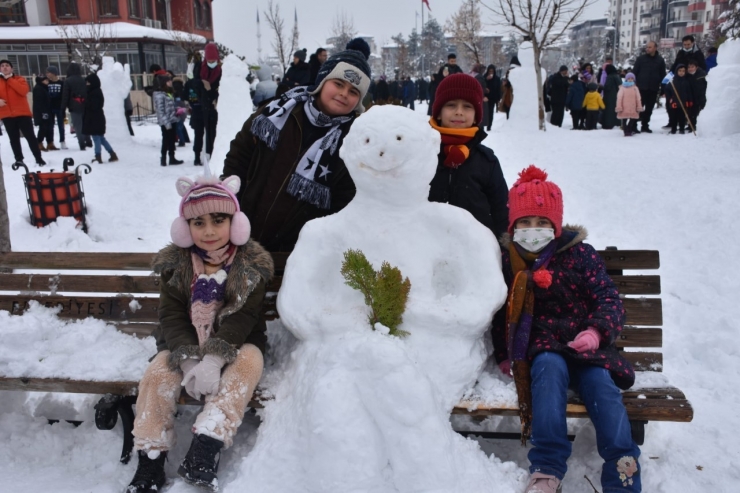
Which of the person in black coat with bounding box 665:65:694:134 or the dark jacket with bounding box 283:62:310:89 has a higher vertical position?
the dark jacket with bounding box 283:62:310:89

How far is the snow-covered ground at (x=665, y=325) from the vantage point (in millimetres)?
3033

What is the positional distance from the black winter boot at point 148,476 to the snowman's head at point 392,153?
5.42 ft

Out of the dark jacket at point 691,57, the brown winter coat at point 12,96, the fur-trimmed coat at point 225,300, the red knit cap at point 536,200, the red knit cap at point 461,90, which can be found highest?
the dark jacket at point 691,57

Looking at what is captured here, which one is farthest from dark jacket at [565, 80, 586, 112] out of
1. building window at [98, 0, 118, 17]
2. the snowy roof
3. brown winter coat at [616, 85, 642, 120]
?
building window at [98, 0, 118, 17]

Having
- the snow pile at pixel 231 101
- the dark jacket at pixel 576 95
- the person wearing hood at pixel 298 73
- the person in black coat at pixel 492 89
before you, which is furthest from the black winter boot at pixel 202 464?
the dark jacket at pixel 576 95

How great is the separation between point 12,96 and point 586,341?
443 inches

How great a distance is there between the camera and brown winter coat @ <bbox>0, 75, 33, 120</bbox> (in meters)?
10.7

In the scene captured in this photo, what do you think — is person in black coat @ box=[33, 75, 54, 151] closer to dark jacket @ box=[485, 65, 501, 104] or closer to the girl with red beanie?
dark jacket @ box=[485, 65, 501, 104]

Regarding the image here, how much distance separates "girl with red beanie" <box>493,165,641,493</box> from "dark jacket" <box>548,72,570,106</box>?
631 inches

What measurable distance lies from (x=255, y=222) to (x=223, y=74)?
30.5 ft

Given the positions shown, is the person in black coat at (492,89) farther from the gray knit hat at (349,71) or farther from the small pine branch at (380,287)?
the small pine branch at (380,287)

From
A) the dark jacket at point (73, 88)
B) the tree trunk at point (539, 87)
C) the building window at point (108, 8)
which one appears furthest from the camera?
the building window at point (108, 8)

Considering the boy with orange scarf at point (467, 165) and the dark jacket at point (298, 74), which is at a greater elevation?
the dark jacket at point (298, 74)

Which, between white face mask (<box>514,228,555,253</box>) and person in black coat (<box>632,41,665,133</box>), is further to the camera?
person in black coat (<box>632,41,665,133</box>)
